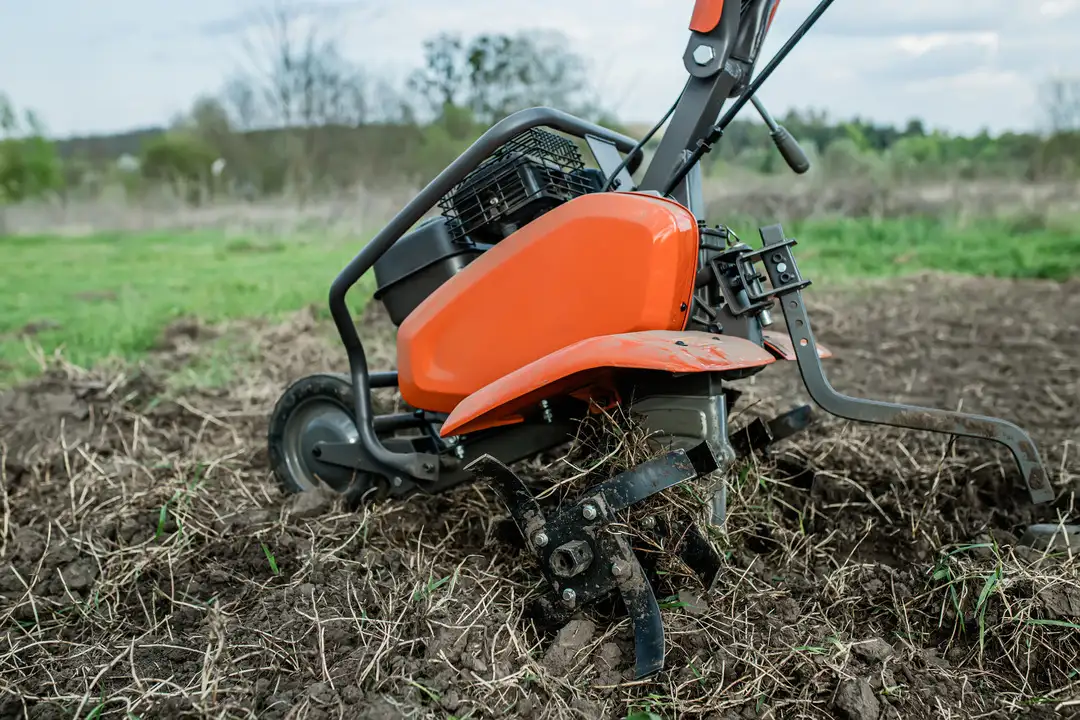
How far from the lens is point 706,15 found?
2.52 metres

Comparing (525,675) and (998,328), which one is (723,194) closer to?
(998,328)

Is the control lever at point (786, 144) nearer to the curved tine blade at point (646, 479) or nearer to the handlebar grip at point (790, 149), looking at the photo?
the handlebar grip at point (790, 149)

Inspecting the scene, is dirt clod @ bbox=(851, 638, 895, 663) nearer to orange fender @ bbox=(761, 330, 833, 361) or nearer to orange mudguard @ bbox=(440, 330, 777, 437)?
orange mudguard @ bbox=(440, 330, 777, 437)

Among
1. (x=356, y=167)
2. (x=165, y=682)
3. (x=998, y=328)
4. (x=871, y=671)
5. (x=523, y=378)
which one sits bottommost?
(x=998, y=328)

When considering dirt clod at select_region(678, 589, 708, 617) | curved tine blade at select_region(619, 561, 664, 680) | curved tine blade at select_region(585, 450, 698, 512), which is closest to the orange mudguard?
curved tine blade at select_region(585, 450, 698, 512)

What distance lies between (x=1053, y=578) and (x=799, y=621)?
685mm

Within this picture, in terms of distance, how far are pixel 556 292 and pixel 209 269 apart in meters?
7.37

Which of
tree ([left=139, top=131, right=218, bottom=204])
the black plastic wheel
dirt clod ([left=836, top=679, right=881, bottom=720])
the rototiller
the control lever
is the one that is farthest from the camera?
tree ([left=139, top=131, right=218, bottom=204])

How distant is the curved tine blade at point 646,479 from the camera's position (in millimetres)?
2201

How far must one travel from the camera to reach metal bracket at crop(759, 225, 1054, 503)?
2.33m

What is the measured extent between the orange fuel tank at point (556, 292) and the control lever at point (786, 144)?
55 centimetres

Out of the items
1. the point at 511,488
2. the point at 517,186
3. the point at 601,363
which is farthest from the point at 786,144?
the point at 511,488

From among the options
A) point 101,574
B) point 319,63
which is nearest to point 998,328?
point 101,574

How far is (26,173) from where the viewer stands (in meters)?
9.72
